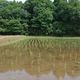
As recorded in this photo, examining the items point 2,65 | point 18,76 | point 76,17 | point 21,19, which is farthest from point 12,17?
point 18,76

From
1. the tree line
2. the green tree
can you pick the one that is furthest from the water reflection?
the green tree

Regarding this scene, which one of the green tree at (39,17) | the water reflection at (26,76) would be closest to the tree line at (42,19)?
the green tree at (39,17)

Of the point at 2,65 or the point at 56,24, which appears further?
the point at 56,24

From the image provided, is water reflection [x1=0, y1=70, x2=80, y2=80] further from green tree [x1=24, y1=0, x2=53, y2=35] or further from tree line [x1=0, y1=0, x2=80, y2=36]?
green tree [x1=24, y1=0, x2=53, y2=35]

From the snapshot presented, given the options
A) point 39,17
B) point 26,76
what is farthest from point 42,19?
point 26,76

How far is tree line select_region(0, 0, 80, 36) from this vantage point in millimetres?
42625

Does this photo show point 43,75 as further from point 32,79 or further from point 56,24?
point 56,24

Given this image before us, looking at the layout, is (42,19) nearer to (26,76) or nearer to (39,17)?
(39,17)

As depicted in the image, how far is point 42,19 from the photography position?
4416cm

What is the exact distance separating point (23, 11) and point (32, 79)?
36799 millimetres

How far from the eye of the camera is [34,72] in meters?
11.2

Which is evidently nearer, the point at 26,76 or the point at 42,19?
the point at 26,76

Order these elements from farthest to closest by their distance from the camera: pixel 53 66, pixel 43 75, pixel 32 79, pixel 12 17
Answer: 1. pixel 12 17
2. pixel 53 66
3. pixel 43 75
4. pixel 32 79

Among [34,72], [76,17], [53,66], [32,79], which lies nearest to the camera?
[32,79]
